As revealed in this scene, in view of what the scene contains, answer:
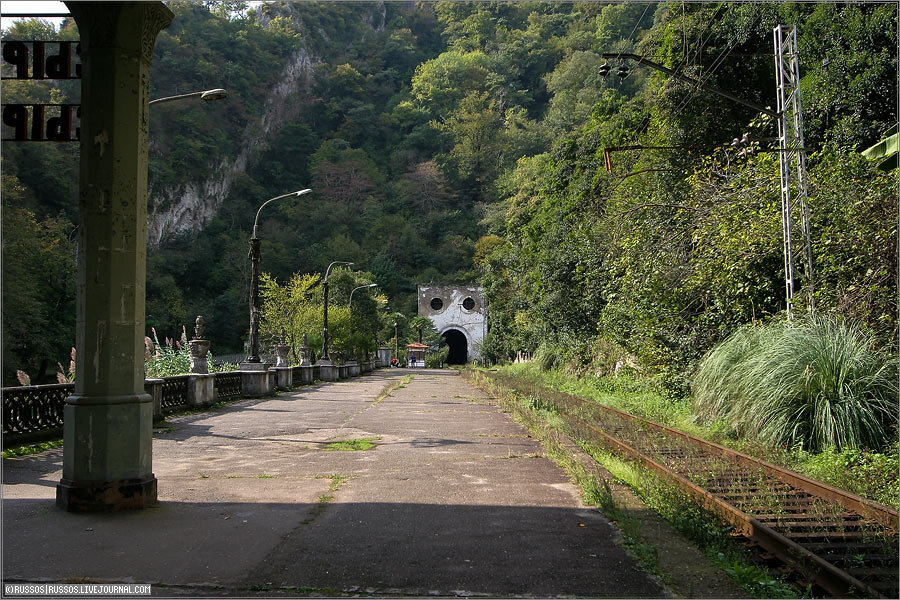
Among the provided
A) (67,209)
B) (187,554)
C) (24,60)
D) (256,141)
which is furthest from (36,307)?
(256,141)

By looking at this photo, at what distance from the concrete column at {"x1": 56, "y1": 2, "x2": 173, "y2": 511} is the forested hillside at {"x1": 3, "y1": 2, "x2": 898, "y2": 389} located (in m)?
9.40

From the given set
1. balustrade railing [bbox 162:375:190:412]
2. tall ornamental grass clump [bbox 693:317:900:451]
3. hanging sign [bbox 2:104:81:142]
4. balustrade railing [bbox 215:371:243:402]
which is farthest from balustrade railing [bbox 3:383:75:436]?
tall ornamental grass clump [bbox 693:317:900:451]

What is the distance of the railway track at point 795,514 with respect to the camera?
4508mm

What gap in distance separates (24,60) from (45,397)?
593 centimetres

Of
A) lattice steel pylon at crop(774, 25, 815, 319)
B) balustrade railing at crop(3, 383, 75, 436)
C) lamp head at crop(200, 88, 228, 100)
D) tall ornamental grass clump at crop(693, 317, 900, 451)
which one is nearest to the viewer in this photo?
tall ornamental grass clump at crop(693, 317, 900, 451)

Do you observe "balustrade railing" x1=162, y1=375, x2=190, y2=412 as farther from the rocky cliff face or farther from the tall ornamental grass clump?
the rocky cliff face

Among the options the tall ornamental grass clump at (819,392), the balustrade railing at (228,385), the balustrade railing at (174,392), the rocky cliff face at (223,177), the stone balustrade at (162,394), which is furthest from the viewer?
the rocky cliff face at (223,177)

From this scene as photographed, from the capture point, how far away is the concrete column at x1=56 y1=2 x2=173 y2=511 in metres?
5.93

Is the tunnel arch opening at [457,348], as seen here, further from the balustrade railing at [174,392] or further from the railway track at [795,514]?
the railway track at [795,514]

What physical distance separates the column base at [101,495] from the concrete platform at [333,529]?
0.13 m

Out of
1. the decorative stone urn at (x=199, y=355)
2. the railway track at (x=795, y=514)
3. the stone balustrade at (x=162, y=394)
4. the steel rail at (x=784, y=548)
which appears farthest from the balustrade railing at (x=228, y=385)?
the steel rail at (x=784, y=548)

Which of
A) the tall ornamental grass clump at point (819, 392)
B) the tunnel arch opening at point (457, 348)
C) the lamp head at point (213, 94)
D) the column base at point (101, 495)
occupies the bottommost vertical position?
the tunnel arch opening at point (457, 348)

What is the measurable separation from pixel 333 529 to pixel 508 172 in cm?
8838

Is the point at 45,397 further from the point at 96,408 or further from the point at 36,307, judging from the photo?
the point at 36,307
